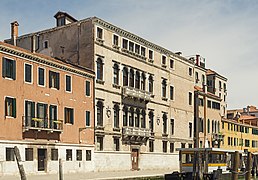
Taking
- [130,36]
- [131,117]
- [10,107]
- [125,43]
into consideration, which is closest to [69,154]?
[10,107]

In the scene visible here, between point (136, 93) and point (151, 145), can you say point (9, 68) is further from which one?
point (151, 145)

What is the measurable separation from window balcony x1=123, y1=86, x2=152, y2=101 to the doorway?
1146cm

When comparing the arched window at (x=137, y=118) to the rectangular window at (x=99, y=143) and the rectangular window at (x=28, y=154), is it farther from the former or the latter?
the rectangular window at (x=28, y=154)

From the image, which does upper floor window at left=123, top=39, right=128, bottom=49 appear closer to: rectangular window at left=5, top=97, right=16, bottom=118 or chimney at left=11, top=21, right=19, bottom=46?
chimney at left=11, top=21, right=19, bottom=46

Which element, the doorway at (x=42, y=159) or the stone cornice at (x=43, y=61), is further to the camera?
the doorway at (x=42, y=159)

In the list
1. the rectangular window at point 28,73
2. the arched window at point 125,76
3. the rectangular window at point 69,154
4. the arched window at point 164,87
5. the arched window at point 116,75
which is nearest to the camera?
the rectangular window at point 28,73

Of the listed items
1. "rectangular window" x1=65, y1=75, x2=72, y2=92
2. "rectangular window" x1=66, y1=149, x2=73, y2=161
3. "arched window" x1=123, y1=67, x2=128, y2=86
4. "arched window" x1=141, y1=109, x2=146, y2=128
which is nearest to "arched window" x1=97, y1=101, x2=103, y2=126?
"rectangular window" x1=65, y1=75, x2=72, y2=92

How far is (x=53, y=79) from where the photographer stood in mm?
→ 31625

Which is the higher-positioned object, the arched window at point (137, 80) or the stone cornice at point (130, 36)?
the stone cornice at point (130, 36)

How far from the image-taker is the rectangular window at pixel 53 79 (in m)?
31.3

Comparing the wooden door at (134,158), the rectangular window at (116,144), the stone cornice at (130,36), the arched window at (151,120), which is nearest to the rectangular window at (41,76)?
the stone cornice at (130,36)

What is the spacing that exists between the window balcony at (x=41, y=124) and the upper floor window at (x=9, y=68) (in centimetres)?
278

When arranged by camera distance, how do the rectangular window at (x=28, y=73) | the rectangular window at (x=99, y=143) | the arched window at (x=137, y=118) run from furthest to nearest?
the arched window at (x=137, y=118), the rectangular window at (x=99, y=143), the rectangular window at (x=28, y=73)

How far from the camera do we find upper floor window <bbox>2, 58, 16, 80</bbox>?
27594 millimetres
